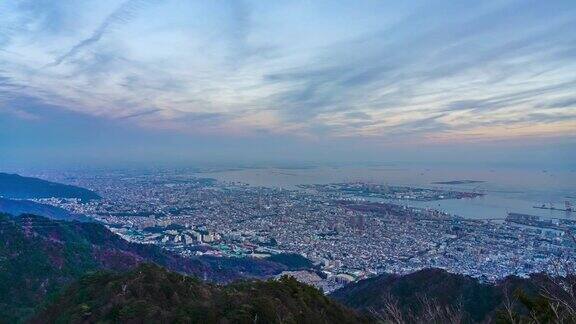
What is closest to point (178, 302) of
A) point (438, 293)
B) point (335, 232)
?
point (438, 293)

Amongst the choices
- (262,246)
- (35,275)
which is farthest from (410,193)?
(35,275)

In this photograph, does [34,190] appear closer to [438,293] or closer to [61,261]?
[61,261]

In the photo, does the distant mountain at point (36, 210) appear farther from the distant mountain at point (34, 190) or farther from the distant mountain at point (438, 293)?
the distant mountain at point (438, 293)

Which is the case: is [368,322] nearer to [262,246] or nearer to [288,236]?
[262,246]

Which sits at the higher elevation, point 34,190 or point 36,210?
point 34,190

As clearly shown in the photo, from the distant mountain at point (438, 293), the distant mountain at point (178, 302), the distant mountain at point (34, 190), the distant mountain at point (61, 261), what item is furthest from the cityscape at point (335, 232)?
the distant mountain at point (178, 302)
